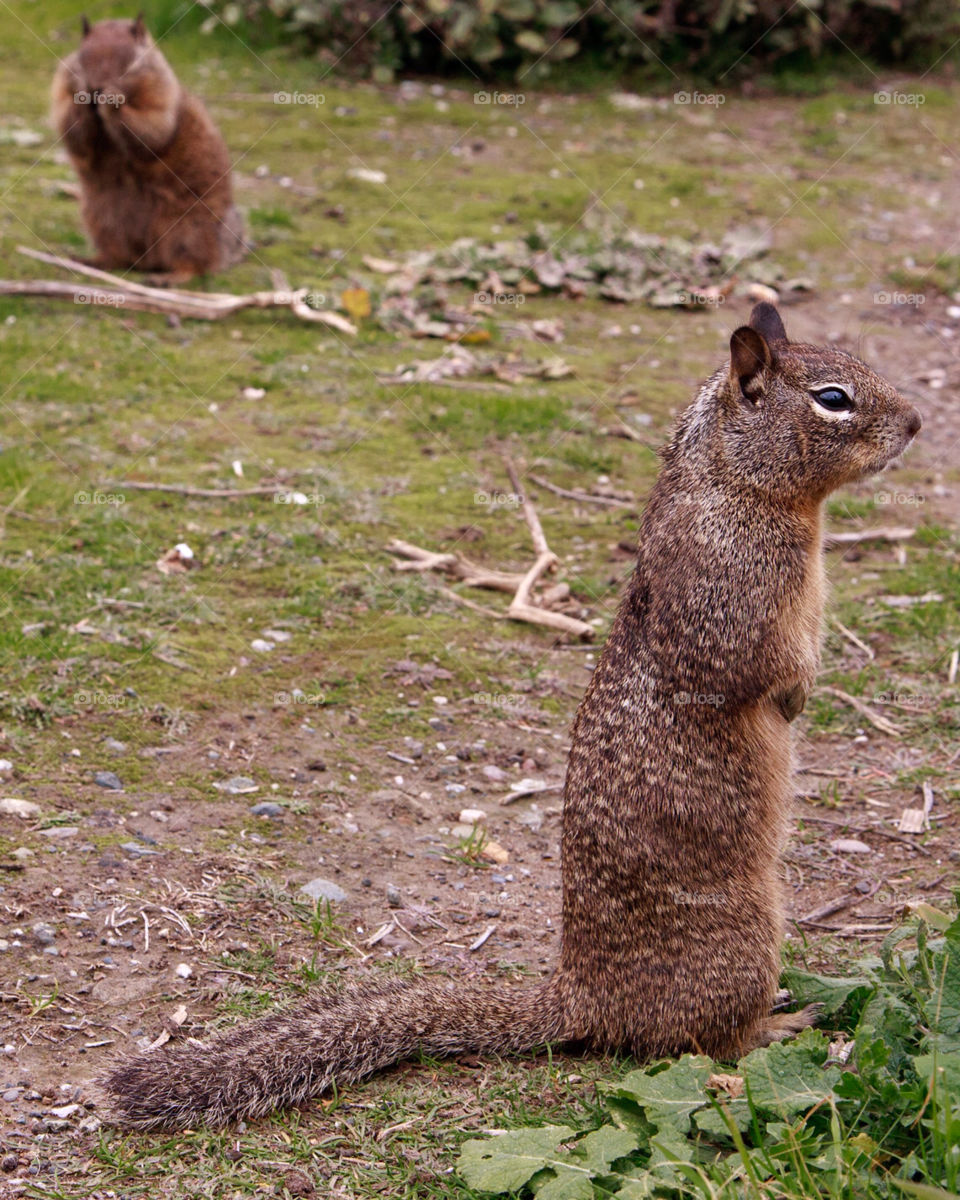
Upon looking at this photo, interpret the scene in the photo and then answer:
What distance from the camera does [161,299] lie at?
969 cm

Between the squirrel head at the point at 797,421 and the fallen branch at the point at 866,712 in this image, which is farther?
the fallen branch at the point at 866,712

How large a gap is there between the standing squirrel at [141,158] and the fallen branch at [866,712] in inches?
252

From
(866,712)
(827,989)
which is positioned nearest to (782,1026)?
(827,989)

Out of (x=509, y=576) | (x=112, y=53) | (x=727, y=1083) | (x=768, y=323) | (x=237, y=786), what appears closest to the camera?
(x=727, y=1083)

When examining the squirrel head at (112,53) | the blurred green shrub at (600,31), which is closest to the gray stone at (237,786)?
the squirrel head at (112,53)

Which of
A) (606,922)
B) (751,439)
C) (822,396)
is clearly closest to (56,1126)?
(606,922)

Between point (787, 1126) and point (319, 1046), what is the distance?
1.33m

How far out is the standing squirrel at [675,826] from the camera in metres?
3.90

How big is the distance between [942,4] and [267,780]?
39.8ft

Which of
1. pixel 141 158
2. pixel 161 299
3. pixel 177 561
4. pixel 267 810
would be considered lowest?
pixel 267 810

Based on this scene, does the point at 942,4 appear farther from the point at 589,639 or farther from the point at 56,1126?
the point at 56,1126

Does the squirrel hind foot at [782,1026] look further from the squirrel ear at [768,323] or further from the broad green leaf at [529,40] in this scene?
the broad green leaf at [529,40]

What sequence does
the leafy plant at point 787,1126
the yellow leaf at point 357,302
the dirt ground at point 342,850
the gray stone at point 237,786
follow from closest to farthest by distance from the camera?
the leafy plant at point 787,1126 < the dirt ground at point 342,850 < the gray stone at point 237,786 < the yellow leaf at point 357,302

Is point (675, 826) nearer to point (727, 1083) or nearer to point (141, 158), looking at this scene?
point (727, 1083)
